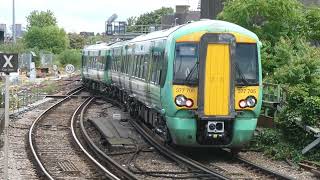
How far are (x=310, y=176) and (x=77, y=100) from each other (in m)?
23.9

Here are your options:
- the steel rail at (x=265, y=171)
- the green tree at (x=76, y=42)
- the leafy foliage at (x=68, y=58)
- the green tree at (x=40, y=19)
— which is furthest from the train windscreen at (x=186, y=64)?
the green tree at (x=76, y=42)

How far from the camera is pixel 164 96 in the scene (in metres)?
14.5

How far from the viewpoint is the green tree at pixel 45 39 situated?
9481 cm

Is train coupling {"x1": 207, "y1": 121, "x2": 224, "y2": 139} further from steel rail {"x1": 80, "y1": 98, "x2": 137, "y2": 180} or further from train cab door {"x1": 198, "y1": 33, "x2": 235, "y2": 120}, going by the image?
steel rail {"x1": 80, "y1": 98, "x2": 137, "y2": 180}

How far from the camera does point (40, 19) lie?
115 metres

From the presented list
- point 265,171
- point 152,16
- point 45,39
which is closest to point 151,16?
point 152,16

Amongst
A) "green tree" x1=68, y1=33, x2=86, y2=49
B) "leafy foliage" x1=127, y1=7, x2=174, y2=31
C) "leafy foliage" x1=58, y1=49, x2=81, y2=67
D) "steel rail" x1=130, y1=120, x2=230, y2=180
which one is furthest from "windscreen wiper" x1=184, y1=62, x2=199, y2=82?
"green tree" x1=68, y1=33, x2=86, y2=49

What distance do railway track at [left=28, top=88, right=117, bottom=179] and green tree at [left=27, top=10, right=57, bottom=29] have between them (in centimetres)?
8981

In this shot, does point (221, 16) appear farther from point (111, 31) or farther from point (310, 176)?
point (111, 31)

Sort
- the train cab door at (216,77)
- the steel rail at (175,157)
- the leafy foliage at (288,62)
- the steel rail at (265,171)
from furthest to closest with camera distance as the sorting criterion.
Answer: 1. the leafy foliage at (288,62)
2. the train cab door at (216,77)
3. the steel rail at (175,157)
4. the steel rail at (265,171)

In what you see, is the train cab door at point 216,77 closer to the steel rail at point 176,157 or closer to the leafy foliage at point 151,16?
the steel rail at point 176,157

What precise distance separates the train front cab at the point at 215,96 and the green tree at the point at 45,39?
81.3 metres

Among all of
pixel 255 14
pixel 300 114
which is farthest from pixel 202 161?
pixel 255 14

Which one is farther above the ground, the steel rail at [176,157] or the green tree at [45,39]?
the green tree at [45,39]
